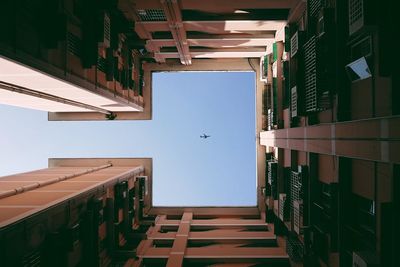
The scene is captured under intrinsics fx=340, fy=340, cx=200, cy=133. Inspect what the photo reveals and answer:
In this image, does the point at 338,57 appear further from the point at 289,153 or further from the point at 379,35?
the point at 289,153

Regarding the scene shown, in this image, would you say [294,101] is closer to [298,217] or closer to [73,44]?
[298,217]

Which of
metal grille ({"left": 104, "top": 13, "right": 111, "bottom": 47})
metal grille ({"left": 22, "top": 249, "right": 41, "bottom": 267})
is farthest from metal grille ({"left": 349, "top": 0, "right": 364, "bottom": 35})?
metal grille ({"left": 22, "top": 249, "right": 41, "bottom": 267})

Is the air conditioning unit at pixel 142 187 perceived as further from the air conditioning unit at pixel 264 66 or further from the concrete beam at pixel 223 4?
the concrete beam at pixel 223 4

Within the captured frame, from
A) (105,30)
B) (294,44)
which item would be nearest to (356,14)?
(294,44)

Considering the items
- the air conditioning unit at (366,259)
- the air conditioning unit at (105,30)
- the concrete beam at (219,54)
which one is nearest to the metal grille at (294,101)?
the air conditioning unit at (366,259)

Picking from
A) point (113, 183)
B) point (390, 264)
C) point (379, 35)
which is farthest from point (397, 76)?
point (113, 183)

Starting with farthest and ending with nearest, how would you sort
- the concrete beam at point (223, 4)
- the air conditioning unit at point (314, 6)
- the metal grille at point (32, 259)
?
the concrete beam at point (223, 4) < the air conditioning unit at point (314, 6) < the metal grille at point (32, 259)
